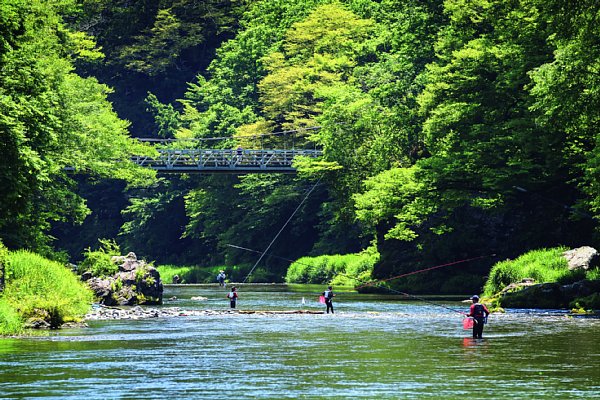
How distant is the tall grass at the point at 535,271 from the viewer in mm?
46125

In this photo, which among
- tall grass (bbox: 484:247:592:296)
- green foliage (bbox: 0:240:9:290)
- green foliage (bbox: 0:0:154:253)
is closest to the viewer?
green foliage (bbox: 0:240:9:290)

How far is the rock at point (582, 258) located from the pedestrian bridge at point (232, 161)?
38802 mm

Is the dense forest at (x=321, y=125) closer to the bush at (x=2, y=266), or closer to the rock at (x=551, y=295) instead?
the bush at (x=2, y=266)

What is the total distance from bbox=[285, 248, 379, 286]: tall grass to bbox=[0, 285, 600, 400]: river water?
32131 mm

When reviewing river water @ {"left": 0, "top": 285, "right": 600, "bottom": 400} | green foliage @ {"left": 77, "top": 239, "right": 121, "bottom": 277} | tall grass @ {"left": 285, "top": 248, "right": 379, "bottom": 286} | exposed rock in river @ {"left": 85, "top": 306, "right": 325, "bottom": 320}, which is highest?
tall grass @ {"left": 285, "top": 248, "right": 379, "bottom": 286}

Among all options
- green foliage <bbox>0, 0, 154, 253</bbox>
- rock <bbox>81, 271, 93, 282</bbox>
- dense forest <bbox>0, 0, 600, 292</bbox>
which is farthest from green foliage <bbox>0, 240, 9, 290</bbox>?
rock <bbox>81, 271, 93, 282</bbox>

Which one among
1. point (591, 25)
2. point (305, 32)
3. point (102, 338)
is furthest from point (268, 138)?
point (102, 338)

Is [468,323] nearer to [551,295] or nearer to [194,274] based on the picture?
[551,295]

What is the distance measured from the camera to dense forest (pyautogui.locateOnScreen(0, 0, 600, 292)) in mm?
43656

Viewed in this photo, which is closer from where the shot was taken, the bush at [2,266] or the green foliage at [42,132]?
the bush at [2,266]

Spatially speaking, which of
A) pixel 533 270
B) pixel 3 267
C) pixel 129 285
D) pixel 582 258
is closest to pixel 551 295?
pixel 582 258

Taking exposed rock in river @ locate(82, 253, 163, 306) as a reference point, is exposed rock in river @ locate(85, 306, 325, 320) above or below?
below

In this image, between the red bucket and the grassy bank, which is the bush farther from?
the red bucket

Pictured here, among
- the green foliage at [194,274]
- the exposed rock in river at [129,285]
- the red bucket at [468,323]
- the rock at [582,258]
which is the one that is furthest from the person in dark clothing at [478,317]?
the green foliage at [194,274]
